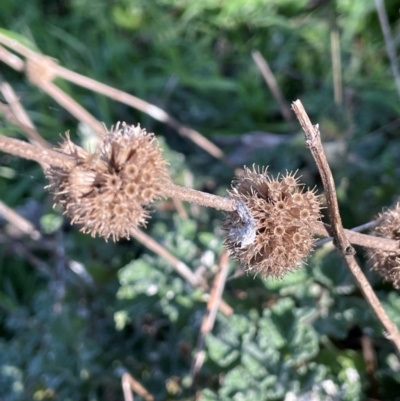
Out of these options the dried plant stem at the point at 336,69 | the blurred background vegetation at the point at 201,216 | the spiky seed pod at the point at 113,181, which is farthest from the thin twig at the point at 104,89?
the spiky seed pod at the point at 113,181

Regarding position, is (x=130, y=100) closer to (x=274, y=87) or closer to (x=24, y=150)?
(x=274, y=87)

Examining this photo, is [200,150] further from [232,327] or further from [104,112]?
[232,327]

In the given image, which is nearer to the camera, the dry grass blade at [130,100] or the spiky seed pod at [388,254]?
the spiky seed pod at [388,254]

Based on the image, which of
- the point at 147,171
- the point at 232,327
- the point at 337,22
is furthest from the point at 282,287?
the point at 337,22

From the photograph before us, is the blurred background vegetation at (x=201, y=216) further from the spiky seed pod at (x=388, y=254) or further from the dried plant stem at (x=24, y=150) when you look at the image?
the dried plant stem at (x=24, y=150)

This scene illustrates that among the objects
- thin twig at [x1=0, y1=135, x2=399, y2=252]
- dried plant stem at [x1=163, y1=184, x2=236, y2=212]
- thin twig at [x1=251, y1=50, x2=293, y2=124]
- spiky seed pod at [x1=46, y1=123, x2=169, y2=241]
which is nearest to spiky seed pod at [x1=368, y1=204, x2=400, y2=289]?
thin twig at [x1=0, y1=135, x2=399, y2=252]

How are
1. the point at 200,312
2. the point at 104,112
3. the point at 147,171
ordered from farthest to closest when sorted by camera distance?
1. the point at 104,112
2. the point at 200,312
3. the point at 147,171
